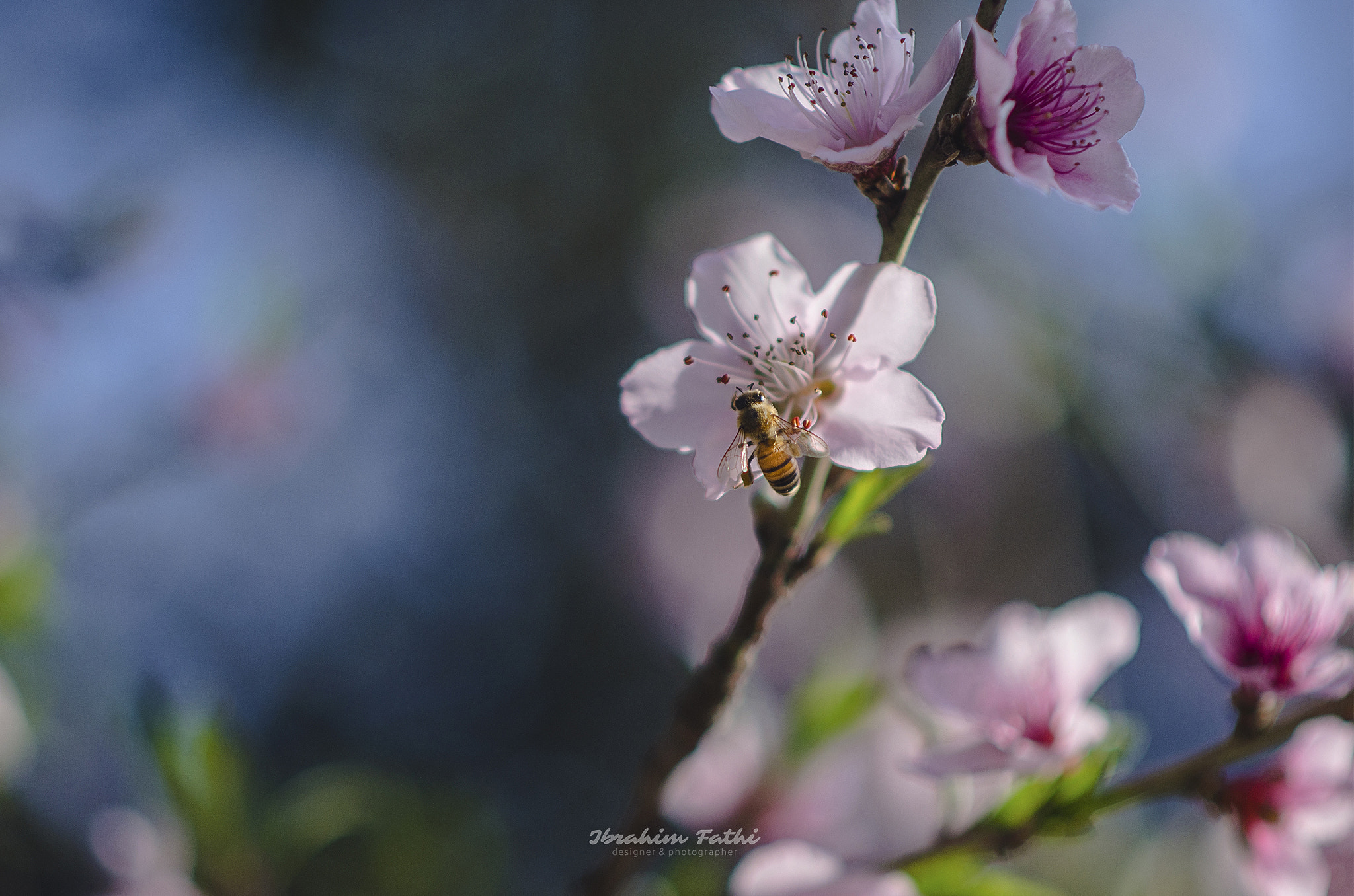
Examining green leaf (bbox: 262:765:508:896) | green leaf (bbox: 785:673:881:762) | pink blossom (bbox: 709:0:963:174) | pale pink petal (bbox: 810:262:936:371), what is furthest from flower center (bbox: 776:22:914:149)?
green leaf (bbox: 262:765:508:896)

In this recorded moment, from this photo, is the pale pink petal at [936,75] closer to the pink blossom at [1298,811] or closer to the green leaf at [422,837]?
the pink blossom at [1298,811]

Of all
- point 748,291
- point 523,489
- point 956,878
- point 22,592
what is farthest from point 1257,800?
point 523,489

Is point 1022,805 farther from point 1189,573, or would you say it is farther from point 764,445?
point 764,445

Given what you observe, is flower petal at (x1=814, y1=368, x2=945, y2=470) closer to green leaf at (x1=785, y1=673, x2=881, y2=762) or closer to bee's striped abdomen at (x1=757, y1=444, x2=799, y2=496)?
bee's striped abdomen at (x1=757, y1=444, x2=799, y2=496)

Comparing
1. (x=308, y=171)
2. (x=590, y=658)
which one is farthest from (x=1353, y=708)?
(x=308, y=171)

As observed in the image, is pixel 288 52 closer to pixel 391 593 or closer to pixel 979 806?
pixel 391 593

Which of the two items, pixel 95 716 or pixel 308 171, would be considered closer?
pixel 95 716

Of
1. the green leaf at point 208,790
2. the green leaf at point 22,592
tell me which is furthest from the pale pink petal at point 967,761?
the green leaf at point 22,592
